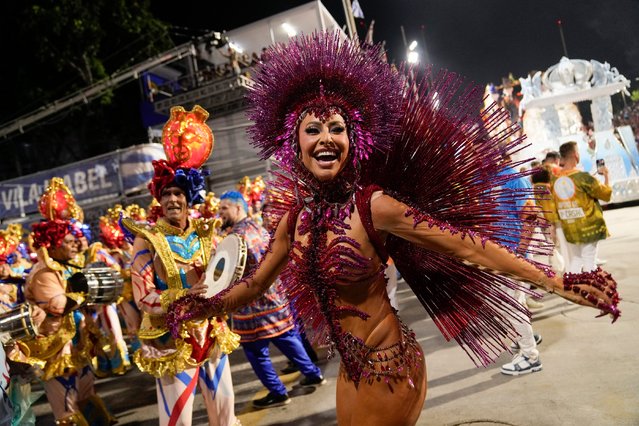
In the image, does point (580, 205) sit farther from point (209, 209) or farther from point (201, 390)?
point (209, 209)

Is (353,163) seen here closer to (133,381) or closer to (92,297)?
(92,297)

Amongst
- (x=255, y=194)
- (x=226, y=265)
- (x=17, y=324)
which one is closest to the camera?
(x=226, y=265)

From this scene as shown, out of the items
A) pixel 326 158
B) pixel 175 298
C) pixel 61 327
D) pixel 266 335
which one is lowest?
pixel 266 335

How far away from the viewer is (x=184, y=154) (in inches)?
118

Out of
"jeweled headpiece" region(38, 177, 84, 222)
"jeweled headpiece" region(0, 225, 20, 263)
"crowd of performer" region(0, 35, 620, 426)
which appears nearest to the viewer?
"crowd of performer" region(0, 35, 620, 426)

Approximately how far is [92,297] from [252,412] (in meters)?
1.75

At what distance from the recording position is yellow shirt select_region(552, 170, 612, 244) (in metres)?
4.82

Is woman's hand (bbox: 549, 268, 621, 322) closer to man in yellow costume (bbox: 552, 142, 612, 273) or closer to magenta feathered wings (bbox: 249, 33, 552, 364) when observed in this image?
magenta feathered wings (bbox: 249, 33, 552, 364)

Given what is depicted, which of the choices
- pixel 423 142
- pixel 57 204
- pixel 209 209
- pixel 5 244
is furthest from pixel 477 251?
pixel 5 244

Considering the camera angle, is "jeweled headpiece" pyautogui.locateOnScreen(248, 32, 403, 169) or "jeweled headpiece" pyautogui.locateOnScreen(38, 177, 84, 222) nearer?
"jeweled headpiece" pyautogui.locateOnScreen(248, 32, 403, 169)

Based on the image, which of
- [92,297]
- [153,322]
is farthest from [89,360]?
[153,322]

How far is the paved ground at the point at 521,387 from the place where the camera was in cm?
296

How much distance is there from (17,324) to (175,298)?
86 centimetres

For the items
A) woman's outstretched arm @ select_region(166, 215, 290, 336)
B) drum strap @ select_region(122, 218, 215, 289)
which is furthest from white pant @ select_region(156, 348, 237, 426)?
woman's outstretched arm @ select_region(166, 215, 290, 336)
